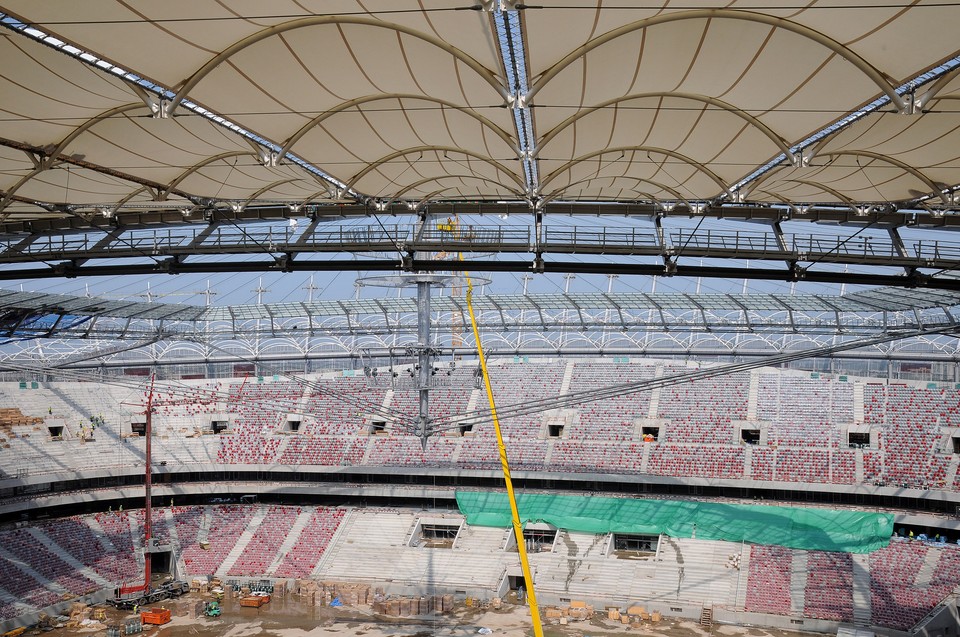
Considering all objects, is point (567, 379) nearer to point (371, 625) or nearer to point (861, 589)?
point (861, 589)

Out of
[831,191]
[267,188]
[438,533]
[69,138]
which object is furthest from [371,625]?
[831,191]

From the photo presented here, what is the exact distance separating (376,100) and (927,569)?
34.3m

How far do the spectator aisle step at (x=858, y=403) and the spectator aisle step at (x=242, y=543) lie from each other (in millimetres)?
34758

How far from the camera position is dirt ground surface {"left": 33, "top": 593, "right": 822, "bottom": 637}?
1326 inches

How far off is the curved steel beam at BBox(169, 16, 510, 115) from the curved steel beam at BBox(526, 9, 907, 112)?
1119 millimetres

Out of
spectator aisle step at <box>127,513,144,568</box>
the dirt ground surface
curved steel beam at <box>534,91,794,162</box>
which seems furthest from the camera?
spectator aisle step at <box>127,513,144,568</box>

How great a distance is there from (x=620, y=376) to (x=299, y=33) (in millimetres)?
43933

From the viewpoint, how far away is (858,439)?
147 feet

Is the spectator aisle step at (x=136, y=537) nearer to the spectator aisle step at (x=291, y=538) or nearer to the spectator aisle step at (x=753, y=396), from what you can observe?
the spectator aisle step at (x=291, y=538)

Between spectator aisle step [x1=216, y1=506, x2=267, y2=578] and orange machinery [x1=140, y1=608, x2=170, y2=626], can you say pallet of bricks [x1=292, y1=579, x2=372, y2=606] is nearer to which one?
spectator aisle step [x1=216, y1=506, x2=267, y2=578]

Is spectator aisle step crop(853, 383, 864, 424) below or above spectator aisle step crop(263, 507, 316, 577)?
above

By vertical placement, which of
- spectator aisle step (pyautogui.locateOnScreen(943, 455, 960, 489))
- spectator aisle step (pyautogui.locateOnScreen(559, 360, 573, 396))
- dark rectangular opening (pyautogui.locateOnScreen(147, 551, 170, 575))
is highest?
spectator aisle step (pyautogui.locateOnScreen(559, 360, 573, 396))

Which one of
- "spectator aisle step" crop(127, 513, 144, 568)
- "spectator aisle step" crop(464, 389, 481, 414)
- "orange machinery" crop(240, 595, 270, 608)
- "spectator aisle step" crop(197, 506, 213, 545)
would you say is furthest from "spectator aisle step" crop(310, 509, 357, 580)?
"spectator aisle step" crop(464, 389, 481, 414)

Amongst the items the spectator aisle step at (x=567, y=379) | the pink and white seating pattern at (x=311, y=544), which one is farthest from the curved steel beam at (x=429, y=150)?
the spectator aisle step at (x=567, y=379)
